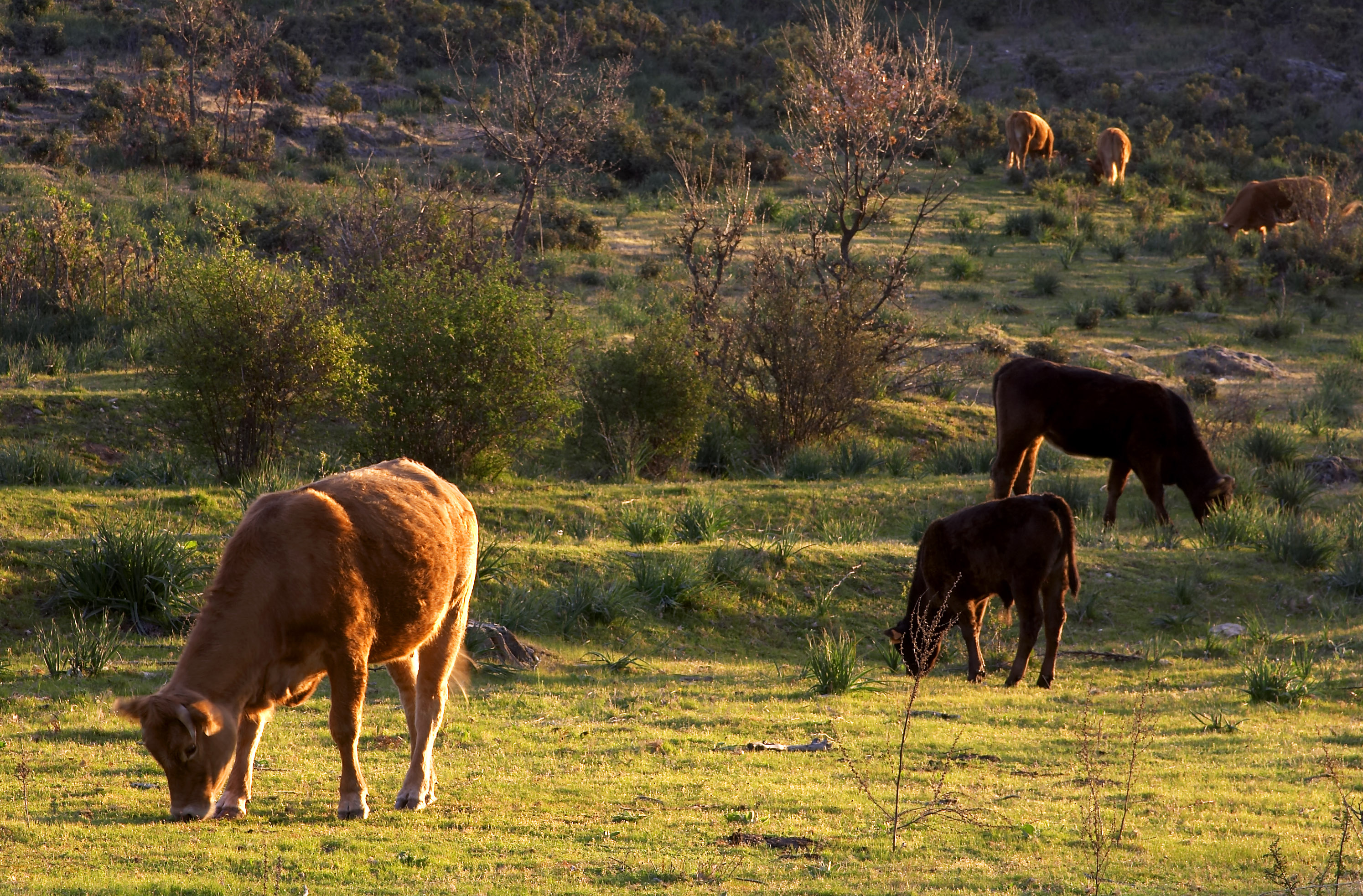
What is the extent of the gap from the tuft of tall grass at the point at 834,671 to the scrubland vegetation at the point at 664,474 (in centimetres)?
3

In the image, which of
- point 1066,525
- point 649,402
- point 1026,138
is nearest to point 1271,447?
point 649,402

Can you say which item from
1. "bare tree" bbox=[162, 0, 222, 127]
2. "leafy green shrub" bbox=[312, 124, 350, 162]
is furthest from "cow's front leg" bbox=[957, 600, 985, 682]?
"bare tree" bbox=[162, 0, 222, 127]

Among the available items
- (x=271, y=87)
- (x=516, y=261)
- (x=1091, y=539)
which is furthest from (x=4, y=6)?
(x=1091, y=539)

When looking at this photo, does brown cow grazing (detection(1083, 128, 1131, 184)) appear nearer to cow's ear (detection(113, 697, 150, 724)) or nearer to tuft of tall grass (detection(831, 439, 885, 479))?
tuft of tall grass (detection(831, 439, 885, 479))

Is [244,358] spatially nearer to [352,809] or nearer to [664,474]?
[664,474]

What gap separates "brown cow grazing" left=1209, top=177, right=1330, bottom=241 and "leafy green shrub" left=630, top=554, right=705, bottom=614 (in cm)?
2605

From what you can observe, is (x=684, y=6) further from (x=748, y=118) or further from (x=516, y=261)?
(x=516, y=261)

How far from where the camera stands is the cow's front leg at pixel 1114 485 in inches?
640

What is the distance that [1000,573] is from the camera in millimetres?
10586

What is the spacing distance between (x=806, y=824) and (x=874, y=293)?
56.0ft

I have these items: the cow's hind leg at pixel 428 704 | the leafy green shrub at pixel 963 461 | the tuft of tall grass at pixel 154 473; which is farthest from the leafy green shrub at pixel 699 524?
the cow's hind leg at pixel 428 704

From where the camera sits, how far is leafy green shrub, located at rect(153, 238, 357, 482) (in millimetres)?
15188

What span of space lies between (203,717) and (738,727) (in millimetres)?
4526

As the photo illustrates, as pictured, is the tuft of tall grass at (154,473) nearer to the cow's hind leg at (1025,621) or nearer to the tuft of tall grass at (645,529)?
the tuft of tall grass at (645,529)
